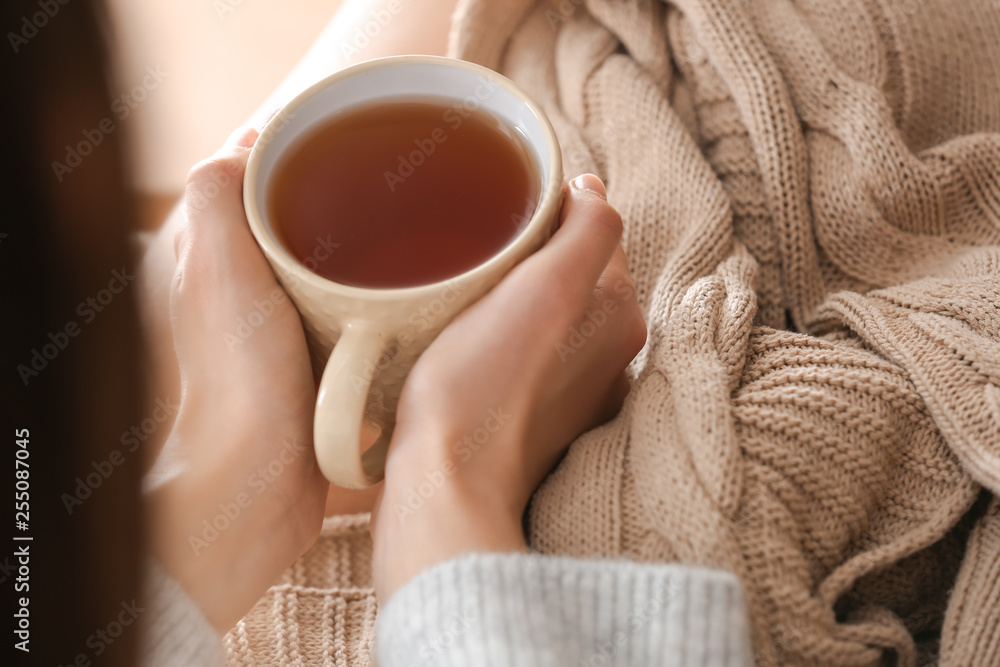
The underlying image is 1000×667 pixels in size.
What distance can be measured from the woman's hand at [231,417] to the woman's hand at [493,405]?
0.38ft

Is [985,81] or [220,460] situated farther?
[985,81]

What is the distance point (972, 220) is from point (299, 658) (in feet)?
2.60

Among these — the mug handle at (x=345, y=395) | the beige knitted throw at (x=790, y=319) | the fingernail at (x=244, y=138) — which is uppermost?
the fingernail at (x=244, y=138)

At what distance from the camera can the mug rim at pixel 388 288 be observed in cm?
50

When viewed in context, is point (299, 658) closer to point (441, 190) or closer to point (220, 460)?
point (220, 460)

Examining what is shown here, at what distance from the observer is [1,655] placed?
0.36 m

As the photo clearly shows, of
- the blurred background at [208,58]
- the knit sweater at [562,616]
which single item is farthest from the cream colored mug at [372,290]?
the blurred background at [208,58]

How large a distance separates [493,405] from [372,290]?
0.14m

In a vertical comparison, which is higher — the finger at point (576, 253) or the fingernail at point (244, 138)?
A: the fingernail at point (244, 138)

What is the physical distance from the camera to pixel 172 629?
0.55 metres

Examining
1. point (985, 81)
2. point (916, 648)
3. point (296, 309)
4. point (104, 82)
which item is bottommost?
point (916, 648)

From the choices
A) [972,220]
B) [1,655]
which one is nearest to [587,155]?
[972,220]

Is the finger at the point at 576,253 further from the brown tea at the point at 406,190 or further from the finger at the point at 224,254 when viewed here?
the finger at the point at 224,254

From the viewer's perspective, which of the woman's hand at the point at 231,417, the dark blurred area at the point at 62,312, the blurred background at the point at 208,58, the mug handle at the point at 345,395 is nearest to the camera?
the dark blurred area at the point at 62,312
